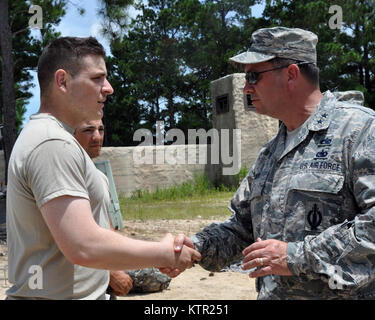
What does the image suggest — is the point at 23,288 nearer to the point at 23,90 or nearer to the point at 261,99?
the point at 261,99

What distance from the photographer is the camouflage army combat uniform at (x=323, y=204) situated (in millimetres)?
2047

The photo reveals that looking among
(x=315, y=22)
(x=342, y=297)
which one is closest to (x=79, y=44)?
(x=342, y=297)

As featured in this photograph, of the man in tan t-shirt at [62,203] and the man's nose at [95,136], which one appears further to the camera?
the man's nose at [95,136]

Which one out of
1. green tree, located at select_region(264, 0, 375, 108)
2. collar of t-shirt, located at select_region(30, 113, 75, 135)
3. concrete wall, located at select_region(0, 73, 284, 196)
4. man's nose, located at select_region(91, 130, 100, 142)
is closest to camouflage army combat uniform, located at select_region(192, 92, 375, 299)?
collar of t-shirt, located at select_region(30, 113, 75, 135)

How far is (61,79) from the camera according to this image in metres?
1.97

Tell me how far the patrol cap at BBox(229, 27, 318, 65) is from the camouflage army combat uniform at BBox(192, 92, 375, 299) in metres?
0.24

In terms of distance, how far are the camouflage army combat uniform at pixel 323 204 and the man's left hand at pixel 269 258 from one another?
0.03 metres

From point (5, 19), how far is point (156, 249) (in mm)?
11010

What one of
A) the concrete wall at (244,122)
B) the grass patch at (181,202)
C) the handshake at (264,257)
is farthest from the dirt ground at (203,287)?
the concrete wall at (244,122)

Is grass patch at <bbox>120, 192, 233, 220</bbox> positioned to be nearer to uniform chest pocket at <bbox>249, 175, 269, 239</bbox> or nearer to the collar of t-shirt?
uniform chest pocket at <bbox>249, 175, 269, 239</bbox>

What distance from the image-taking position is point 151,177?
550 inches

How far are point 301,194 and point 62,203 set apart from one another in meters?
1.06

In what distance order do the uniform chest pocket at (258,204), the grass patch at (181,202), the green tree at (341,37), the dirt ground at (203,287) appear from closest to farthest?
1. the uniform chest pocket at (258,204)
2. the dirt ground at (203,287)
3. the grass patch at (181,202)
4. the green tree at (341,37)

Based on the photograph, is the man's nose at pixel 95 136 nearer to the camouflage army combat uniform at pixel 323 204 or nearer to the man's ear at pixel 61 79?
the camouflage army combat uniform at pixel 323 204
